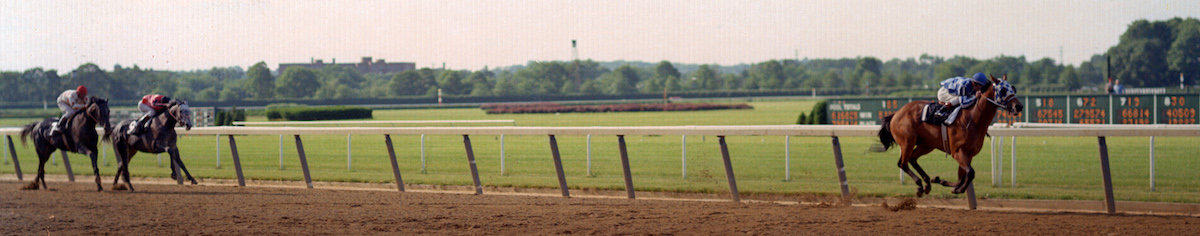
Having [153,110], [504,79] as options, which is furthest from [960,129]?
[504,79]

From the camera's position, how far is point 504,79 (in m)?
55.9

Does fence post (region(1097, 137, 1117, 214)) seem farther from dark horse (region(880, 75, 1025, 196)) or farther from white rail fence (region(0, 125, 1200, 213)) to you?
dark horse (region(880, 75, 1025, 196))

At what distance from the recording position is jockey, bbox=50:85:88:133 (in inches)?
353

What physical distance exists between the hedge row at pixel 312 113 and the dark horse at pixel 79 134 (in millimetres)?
19383

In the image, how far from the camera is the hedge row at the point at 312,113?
→ 28672 millimetres

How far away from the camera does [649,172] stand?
1050 cm

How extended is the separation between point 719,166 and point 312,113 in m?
20.9

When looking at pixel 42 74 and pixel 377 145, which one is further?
pixel 377 145

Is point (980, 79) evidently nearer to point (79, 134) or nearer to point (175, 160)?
point (175, 160)

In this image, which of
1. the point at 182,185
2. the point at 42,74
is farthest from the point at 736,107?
the point at 182,185

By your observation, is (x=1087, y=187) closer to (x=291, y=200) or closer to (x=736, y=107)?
(x=291, y=200)

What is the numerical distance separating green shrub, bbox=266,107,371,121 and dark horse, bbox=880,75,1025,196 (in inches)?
985

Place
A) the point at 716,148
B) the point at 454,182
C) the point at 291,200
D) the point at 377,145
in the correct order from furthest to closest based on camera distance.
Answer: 1. the point at 377,145
2. the point at 716,148
3. the point at 454,182
4. the point at 291,200

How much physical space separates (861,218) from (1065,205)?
5.71 feet
